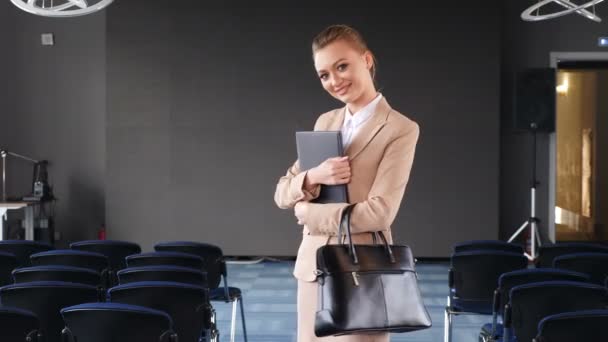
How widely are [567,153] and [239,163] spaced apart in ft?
17.5

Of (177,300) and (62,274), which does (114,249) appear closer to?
(62,274)

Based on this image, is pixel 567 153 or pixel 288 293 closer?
pixel 288 293

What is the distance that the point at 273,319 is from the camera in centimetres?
727

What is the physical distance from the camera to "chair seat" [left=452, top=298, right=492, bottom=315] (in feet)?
18.7

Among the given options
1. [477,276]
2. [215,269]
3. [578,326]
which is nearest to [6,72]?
[215,269]

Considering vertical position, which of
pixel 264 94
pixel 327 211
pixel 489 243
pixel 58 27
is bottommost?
pixel 489 243

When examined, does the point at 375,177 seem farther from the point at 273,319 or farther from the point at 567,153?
the point at 567,153

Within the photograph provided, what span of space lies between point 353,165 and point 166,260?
3632 millimetres

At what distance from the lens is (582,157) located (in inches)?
498

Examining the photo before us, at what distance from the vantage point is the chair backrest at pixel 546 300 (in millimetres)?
4113

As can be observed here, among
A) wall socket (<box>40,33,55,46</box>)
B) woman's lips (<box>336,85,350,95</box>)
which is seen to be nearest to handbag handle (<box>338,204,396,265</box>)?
woman's lips (<box>336,85,350,95</box>)

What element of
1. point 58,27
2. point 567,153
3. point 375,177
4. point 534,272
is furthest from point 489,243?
point 58,27

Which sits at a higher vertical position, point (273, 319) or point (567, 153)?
point (567, 153)

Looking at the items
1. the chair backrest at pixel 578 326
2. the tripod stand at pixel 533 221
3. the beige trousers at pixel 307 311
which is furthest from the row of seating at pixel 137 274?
the tripod stand at pixel 533 221
